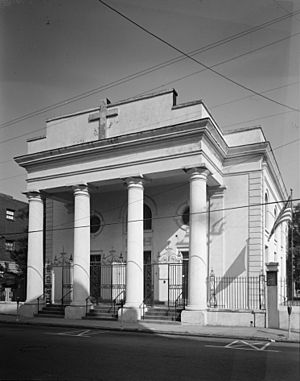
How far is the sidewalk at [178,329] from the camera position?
14.2 metres

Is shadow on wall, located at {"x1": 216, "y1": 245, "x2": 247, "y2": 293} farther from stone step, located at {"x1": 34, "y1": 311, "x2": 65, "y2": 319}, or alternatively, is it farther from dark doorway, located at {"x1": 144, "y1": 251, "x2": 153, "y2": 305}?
stone step, located at {"x1": 34, "y1": 311, "x2": 65, "y2": 319}

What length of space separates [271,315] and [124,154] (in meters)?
8.43

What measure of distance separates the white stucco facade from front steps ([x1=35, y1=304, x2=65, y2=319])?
106 centimetres

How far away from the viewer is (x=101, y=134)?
20.8 metres

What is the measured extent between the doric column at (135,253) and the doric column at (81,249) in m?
2.36

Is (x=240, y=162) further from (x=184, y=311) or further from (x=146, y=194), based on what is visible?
(x=184, y=311)

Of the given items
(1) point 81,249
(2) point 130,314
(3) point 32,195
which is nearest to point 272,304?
(2) point 130,314

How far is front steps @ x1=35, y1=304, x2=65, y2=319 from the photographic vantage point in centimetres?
2102

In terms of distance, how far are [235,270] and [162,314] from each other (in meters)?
3.57

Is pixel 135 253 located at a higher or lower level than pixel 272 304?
higher

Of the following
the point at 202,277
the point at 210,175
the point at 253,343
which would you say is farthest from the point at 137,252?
the point at 253,343

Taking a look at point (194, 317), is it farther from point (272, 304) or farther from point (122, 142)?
point (122, 142)

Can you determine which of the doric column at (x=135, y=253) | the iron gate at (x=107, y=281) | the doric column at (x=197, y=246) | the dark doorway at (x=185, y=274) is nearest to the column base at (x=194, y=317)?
the doric column at (x=197, y=246)

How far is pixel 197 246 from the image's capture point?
17.8 m
